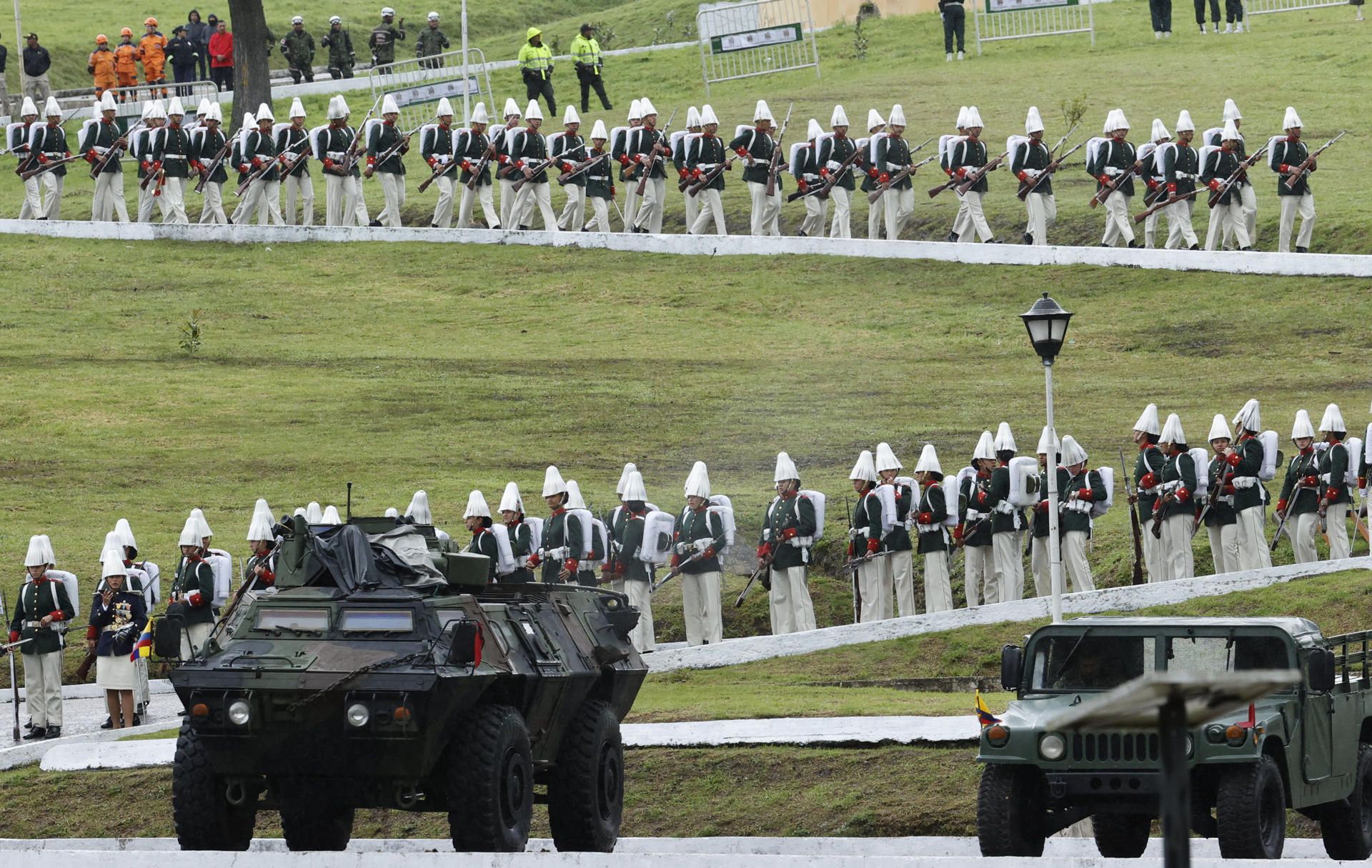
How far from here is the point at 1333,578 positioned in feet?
61.9

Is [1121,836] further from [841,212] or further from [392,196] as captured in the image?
[392,196]

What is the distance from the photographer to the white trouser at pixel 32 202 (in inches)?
1528

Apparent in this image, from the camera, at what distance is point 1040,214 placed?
106 ft

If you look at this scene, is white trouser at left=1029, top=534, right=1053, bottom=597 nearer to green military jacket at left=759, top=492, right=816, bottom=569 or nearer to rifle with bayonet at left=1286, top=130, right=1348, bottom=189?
green military jacket at left=759, top=492, right=816, bottom=569

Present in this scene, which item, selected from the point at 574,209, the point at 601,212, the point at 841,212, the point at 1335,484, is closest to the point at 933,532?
the point at 1335,484

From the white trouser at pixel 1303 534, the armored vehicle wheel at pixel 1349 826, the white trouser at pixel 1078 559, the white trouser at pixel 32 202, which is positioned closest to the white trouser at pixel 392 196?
the white trouser at pixel 32 202

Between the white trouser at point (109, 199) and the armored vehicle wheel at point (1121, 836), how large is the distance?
1145 inches

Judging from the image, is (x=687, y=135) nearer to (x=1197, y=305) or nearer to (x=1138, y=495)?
(x=1197, y=305)

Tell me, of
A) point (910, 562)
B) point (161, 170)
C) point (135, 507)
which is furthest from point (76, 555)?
point (161, 170)

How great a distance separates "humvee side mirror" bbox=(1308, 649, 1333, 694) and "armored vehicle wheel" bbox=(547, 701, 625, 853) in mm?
4154

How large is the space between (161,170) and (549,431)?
41.2 feet

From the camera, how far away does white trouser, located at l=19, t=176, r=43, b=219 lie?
38.8 metres

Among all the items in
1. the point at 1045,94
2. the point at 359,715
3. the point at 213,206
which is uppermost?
the point at 1045,94

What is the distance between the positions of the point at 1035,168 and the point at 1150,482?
11724mm
